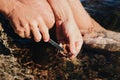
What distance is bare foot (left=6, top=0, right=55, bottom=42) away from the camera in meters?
2.72

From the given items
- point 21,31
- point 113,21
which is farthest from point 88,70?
point 113,21

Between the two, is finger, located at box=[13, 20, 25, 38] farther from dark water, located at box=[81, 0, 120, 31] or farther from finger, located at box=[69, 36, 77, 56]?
dark water, located at box=[81, 0, 120, 31]

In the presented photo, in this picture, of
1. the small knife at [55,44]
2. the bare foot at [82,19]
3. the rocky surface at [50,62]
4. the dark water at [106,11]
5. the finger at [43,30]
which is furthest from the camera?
the dark water at [106,11]

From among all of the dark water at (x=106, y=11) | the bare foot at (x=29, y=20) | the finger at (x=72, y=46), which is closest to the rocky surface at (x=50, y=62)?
the finger at (x=72, y=46)

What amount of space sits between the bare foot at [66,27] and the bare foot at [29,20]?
154mm

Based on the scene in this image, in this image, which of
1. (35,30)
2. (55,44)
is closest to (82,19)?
(55,44)

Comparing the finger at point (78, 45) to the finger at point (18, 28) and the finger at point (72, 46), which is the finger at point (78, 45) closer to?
the finger at point (72, 46)

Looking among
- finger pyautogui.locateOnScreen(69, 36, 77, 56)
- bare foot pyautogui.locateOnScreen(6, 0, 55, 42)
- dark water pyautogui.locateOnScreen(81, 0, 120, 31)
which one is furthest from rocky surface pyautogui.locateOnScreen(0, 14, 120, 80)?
dark water pyautogui.locateOnScreen(81, 0, 120, 31)

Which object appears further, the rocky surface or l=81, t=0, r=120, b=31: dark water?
l=81, t=0, r=120, b=31: dark water

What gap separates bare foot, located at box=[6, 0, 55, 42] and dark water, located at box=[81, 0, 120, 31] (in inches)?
43.3

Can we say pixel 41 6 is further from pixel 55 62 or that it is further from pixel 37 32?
pixel 55 62

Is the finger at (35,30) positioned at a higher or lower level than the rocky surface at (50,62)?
higher

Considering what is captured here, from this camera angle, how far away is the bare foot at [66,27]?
2.92 m

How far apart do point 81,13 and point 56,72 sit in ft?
2.76
